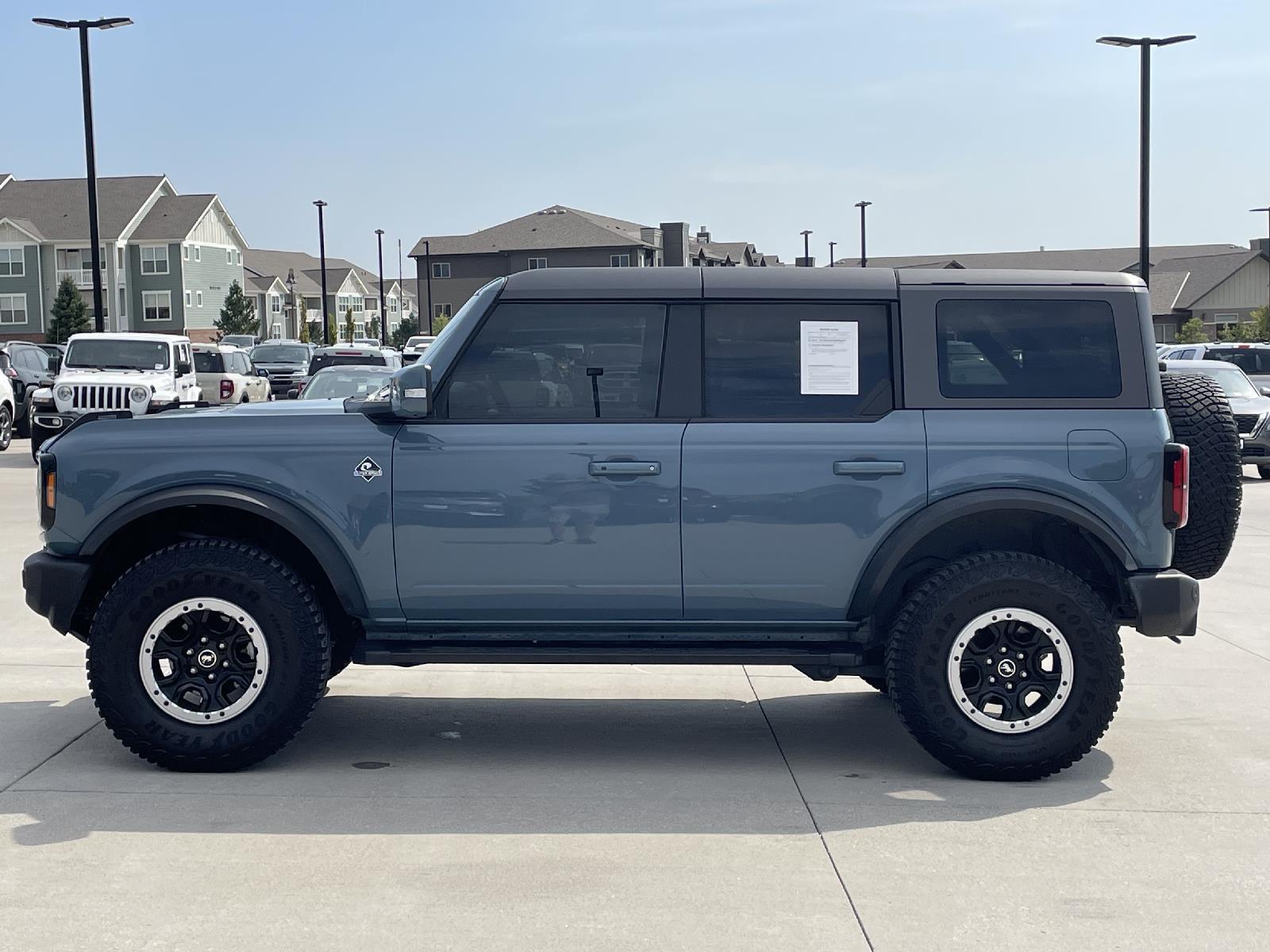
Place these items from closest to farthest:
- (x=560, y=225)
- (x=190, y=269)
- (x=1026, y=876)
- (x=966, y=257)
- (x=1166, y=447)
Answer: (x=1026, y=876)
(x=1166, y=447)
(x=190, y=269)
(x=560, y=225)
(x=966, y=257)

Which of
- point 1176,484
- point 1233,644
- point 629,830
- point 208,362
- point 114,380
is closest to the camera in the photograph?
point 629,830

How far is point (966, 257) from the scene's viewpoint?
370 feet

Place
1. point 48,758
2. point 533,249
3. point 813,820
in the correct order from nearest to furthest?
point 813,820 → point 48,758 → point 533,249

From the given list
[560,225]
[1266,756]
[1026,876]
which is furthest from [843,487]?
[560,225]

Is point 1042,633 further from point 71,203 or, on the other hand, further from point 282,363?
point 71,203

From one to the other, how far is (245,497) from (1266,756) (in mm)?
4434

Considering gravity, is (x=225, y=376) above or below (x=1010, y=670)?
above

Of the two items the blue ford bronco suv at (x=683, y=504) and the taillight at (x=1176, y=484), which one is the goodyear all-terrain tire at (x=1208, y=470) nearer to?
the blue ford bronco suv at (x=683, y=504)

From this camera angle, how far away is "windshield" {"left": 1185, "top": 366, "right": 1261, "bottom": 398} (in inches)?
819

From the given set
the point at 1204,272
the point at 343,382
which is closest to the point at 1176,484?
the point at 343,382

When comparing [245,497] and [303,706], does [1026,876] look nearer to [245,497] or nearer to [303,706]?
[303,706]

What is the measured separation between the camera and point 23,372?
27.9m

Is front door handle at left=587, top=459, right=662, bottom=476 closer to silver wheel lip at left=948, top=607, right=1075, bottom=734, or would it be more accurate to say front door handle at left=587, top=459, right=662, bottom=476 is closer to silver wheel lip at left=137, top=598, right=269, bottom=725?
silver wheel lip at left=948, top=607, right=1075, bottom=734

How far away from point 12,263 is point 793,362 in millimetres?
81921
